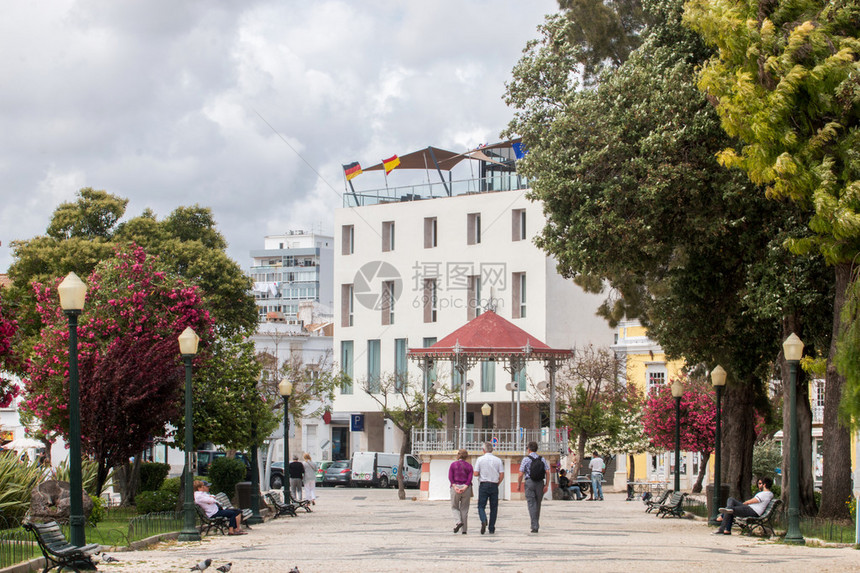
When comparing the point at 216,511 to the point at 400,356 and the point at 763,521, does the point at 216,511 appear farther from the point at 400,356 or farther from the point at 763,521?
the point at 400,356

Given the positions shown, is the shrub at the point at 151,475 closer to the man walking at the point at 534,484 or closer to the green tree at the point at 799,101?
the man walking at the point at 534,484

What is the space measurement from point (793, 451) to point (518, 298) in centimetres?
3537

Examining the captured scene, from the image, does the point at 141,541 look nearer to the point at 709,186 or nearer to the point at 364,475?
the point at 709,186

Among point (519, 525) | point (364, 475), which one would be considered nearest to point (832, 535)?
point (519, 525)

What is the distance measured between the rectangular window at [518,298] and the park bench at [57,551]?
138ft

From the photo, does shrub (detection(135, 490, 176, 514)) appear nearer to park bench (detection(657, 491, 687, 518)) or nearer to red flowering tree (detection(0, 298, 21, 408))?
red flowering tree (detection(0, 298, 21, 408))

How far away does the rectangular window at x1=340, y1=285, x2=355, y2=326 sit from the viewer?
2341 inches

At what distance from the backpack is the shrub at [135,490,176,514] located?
24.7ft

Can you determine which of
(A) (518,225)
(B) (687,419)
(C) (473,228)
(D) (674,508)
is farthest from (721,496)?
(C) (473,228)

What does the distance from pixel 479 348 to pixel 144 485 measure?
10169mm

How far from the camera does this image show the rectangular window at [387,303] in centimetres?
5784

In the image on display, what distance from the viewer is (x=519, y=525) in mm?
22125

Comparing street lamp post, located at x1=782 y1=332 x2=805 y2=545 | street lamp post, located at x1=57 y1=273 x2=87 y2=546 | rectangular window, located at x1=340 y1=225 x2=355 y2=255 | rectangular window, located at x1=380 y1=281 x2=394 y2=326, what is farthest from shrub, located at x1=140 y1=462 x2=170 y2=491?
rectangular window, located at x1=340 y1=225 x2=355 y2=255

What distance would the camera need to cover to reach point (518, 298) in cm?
5441
